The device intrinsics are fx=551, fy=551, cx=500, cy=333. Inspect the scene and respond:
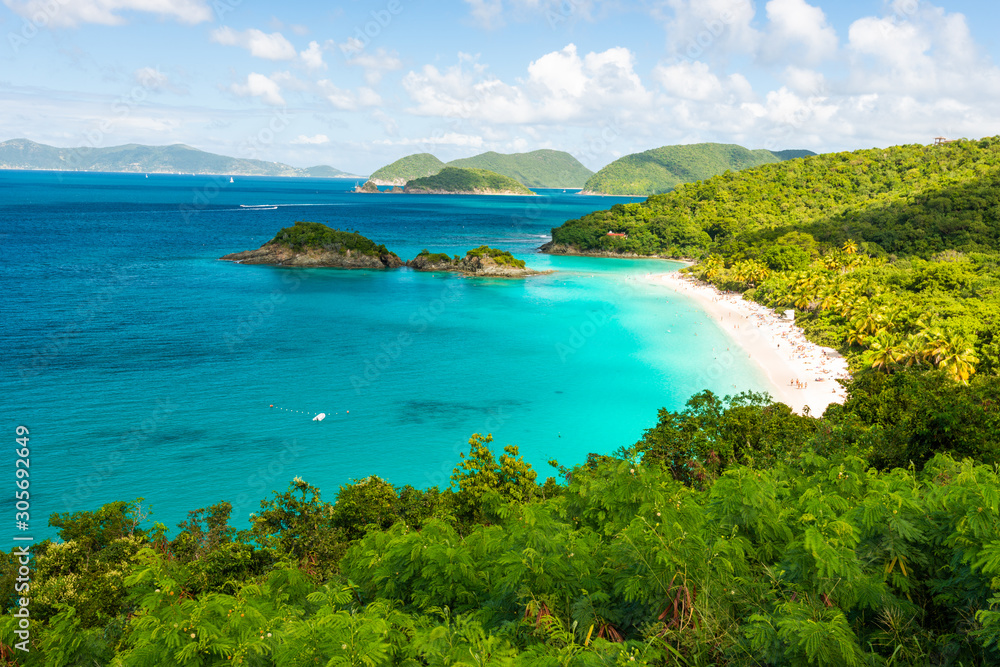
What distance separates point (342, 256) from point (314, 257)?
4.64 metres

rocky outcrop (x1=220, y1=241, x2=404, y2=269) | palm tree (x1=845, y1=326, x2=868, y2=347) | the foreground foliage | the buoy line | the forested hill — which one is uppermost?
the forested hill

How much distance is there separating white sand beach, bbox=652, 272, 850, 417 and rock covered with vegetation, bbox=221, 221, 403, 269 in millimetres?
52143

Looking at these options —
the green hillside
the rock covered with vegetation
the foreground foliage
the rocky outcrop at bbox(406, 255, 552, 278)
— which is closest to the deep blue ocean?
the rocky outcrop at bbox(406, 255, 552, 278)

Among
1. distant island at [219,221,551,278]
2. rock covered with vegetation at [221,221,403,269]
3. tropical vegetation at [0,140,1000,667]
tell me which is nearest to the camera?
tropical vegetation at [0,140,1000,667]

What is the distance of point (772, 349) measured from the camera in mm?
49031

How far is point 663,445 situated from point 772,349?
104 feet

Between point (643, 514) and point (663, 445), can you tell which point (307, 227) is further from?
point (643, 514)

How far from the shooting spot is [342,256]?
3666 inches

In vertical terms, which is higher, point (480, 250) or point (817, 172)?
point (817, 172)

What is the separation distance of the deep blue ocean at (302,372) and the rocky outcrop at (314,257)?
453 cm

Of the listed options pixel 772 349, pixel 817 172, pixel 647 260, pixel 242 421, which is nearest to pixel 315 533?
pixel 242 421

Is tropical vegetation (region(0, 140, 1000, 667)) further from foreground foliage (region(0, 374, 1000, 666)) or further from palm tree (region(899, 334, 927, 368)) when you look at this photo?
palm tree (region(899, 334, 927, 368))

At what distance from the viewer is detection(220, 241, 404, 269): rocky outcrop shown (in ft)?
301

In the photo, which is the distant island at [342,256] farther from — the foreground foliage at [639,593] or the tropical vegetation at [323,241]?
the foreground foliage at [639,593]
